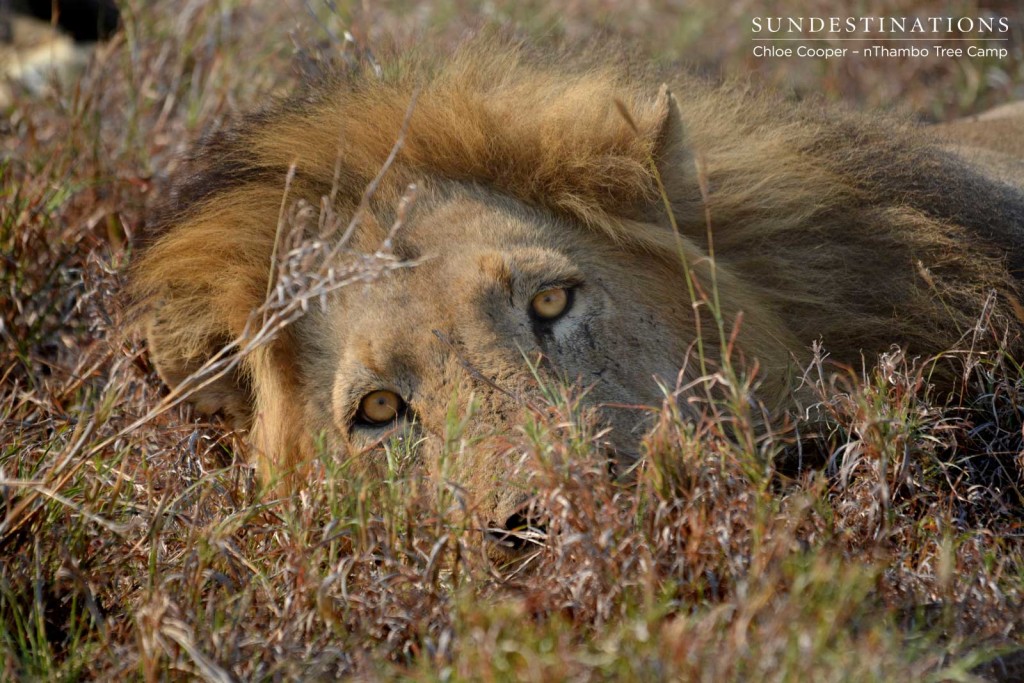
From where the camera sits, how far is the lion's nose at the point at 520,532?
3.00 metres

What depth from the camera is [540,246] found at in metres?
3.56

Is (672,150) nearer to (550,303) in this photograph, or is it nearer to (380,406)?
(550,303)

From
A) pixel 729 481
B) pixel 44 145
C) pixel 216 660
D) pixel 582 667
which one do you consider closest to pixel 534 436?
pixel 729 481

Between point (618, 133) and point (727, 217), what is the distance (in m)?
0.47

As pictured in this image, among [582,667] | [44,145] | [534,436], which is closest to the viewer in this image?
[582,667]

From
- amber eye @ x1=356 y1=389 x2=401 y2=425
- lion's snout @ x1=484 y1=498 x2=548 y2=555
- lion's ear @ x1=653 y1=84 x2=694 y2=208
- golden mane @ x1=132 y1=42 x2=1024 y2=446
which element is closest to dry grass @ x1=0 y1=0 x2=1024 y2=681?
lion's snout @ x1=484 y1=498 x2=548 y2=555

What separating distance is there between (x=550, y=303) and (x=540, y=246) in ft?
0.72

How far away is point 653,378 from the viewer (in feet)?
11.0

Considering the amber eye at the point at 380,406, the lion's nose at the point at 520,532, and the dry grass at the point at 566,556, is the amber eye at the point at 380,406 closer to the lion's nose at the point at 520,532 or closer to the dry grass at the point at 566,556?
the dry grass at the point at 566,556

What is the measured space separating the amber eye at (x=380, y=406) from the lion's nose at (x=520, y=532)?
0.56 meters

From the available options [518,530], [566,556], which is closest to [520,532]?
[518,530]

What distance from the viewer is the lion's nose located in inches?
118

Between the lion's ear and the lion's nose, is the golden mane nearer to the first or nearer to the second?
the lion's ear

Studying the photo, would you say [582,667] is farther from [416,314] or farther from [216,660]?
[416,314]
